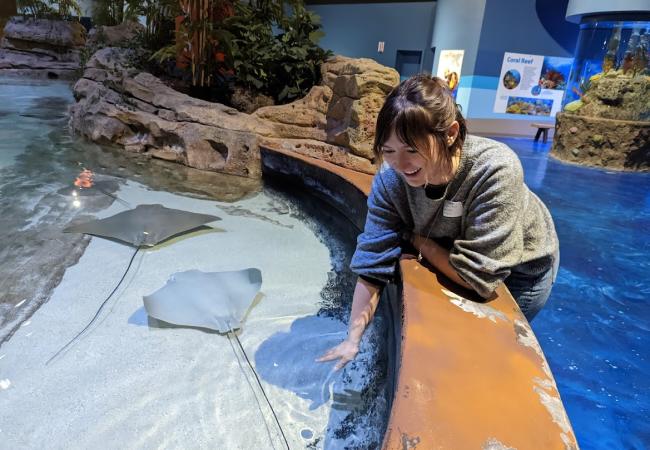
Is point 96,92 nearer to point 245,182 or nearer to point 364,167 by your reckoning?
point 245,182

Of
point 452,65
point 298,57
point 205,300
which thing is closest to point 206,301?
point 205,300

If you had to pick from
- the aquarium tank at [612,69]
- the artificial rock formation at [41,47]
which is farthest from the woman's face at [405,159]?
the artificial rock formation at [41,47]

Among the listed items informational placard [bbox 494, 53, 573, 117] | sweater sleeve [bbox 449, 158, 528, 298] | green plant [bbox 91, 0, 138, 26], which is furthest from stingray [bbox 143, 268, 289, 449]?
green plant [bbox 91, 0, 138, 26]

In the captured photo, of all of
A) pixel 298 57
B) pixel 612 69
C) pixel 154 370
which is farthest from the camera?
pixel 612 69

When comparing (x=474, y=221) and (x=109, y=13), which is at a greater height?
(x=109, y=13)

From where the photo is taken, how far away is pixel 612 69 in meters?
7.24

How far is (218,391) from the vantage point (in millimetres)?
1847

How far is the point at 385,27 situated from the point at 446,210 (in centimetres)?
857

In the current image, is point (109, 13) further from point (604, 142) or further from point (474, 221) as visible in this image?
point (474, 221)

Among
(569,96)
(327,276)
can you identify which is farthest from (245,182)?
(569,96)

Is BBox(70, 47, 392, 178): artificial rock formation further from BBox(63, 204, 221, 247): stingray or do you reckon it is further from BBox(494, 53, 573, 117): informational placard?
BBox(494, 53, 573, 117): informational placard

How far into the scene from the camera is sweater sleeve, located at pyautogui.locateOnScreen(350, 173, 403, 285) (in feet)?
4.95

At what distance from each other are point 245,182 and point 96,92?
2818 millimetres

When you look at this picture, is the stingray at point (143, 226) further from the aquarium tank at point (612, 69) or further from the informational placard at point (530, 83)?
the aquarium tank at point (612, 69)
